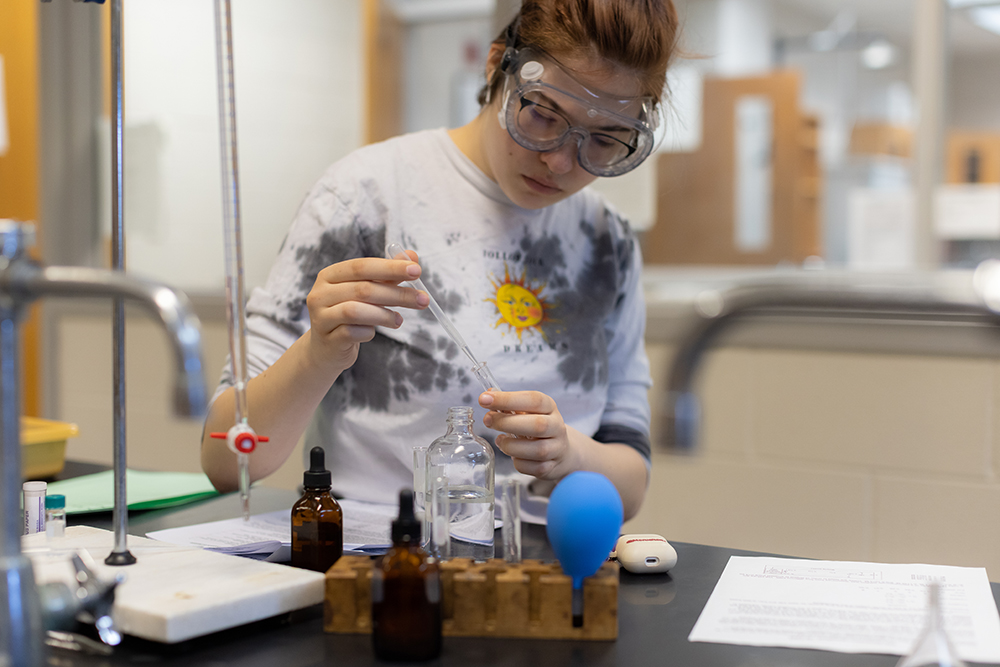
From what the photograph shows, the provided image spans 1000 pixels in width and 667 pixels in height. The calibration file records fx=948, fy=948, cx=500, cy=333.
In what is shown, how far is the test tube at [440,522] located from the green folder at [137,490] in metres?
0.48

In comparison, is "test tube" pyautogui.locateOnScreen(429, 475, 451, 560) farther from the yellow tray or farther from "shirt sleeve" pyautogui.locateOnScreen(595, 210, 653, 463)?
the yellow tray

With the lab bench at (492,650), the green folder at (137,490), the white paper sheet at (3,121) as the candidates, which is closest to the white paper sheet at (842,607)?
the lab bench at (492,650)

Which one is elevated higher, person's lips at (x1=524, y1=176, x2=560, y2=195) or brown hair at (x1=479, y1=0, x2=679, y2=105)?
brown hair at (x1=479, y1=0, x2=679, y2=105)

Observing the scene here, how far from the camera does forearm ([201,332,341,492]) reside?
3.66 feet

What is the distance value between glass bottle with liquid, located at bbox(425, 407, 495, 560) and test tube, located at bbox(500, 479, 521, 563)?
0.08m

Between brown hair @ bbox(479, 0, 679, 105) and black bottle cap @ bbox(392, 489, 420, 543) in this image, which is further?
brown hair @ bbox(479, 0, 679, 105)

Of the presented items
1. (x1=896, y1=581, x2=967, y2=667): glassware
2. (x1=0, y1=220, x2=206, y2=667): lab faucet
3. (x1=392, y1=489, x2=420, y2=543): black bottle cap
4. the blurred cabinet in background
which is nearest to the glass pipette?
(x1=392, y1=489, x2=420, y2=543): black bottle cap

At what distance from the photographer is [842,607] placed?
33.7 inches

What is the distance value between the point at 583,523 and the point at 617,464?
0.53 meters

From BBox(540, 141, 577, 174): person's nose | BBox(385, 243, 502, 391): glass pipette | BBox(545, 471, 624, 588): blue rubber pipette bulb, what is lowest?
BBox(545, 471, 624, 588): blue rubber pipette bulb

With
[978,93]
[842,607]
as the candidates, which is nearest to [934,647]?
[842,607]

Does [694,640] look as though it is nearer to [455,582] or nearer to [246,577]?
[455,582]

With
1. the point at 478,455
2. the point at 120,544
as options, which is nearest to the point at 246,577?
the point at 120,544

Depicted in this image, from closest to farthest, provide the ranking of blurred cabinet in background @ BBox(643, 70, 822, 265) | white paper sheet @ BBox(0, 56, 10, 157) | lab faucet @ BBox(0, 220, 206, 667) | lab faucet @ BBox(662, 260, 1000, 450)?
lab faucet @ BBox(662, 260, 1000, 450)
lab faucet @ BBox(0, 220, 206, 667)
white paper sheet @ BBox(0, 56, 10, 157)
blurred cabinet in background @ BBox(643, 70, 822, 265)
